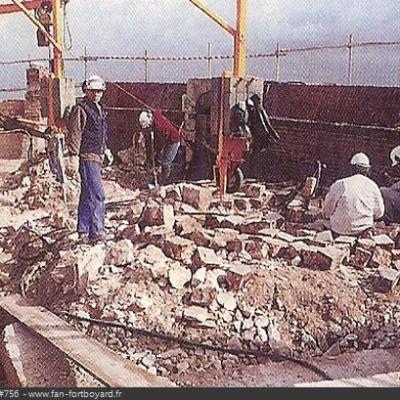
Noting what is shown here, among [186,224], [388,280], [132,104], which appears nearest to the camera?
[388,280]

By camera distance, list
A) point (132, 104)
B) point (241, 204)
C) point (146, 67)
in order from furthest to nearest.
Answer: point (146, 67), point (132, 104), point (241, 204)

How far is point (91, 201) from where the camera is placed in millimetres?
3988

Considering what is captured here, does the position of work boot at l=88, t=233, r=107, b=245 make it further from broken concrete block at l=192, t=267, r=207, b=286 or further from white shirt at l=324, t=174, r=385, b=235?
white shirt at l=324, t=174, r=385, b=235

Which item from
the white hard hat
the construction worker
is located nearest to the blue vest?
the construction worker

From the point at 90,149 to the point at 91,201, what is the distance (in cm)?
36

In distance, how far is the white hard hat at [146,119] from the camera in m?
6.26

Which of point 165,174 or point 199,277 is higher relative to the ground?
point 165,174

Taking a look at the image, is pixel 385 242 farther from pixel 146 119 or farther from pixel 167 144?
pixel 146 119

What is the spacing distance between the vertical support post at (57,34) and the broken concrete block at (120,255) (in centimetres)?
286

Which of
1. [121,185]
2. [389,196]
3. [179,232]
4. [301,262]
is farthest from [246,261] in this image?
[121,185]

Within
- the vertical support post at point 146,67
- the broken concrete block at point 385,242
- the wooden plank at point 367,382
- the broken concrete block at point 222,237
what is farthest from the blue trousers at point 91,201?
the vertical support post at point 146,67

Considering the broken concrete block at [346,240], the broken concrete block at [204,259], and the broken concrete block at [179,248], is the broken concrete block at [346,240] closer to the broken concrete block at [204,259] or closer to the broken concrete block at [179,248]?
the broken concrete block at [204,259]

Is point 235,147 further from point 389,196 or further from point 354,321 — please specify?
point 354,321

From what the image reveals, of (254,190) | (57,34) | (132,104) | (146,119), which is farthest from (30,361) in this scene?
(132,104)
